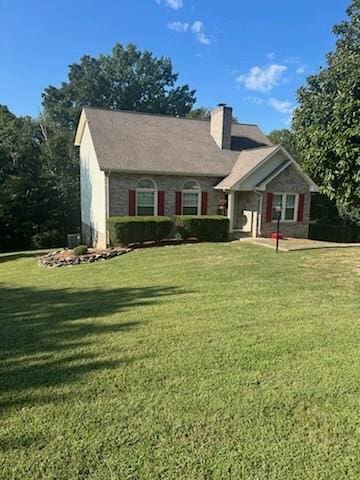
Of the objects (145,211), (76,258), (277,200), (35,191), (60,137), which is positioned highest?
(60,137)

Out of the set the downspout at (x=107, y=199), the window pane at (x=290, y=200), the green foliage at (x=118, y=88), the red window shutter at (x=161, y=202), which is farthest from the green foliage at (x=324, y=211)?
the green foliage at (x=118, y=88)

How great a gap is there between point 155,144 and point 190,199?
11.1 ft

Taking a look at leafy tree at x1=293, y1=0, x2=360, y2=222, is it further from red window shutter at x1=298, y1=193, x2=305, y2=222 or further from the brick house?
red window shutter at x1=298, y1=193, x2=305, y2=222

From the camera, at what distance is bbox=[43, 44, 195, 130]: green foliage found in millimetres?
43250

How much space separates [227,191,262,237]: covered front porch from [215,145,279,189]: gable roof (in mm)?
595

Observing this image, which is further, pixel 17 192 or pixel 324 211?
pixel 324 211

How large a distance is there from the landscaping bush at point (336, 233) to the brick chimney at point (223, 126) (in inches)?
290

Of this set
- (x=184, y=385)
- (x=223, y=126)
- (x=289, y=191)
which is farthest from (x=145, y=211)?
(x=184, y=385)

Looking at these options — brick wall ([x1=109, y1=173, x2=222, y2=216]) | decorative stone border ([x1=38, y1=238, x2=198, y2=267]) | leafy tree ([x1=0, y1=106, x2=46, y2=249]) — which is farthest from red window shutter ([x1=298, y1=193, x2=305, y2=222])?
leafy tree ([x1=0, y1=106, x2=46, y2=249])

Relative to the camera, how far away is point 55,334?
4.90 metres

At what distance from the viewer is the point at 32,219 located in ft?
72.7

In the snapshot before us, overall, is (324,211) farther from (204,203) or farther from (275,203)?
(204,203)

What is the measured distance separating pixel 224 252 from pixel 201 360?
28.2 feet

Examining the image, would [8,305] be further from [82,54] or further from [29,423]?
[82,54]
